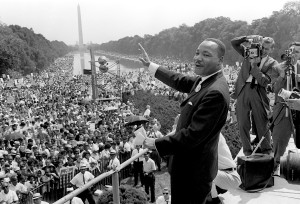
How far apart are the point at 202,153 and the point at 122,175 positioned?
8.87 m

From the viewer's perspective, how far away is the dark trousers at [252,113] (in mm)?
4461

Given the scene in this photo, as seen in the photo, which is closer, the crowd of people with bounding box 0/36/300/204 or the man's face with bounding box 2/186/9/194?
the crowd of people with bounding box 0/36/300/204

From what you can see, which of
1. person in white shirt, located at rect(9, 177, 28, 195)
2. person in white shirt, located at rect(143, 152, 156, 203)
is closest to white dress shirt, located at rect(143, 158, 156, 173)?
person in white shirt, located at rect(143, 152, 156, 203)

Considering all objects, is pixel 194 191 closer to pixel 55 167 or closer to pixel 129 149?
pixel 55 167

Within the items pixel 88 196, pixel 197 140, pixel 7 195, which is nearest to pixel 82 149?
pixel 7 195

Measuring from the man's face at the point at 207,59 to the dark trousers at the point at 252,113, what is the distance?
1.94 m

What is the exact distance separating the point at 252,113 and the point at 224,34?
72.5 m

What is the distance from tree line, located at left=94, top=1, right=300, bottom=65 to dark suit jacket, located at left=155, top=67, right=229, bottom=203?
29.3m

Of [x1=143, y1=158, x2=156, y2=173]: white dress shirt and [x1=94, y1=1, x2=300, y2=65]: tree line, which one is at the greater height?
[x1=94, y1=1, x2=300, y2=65]: tree line

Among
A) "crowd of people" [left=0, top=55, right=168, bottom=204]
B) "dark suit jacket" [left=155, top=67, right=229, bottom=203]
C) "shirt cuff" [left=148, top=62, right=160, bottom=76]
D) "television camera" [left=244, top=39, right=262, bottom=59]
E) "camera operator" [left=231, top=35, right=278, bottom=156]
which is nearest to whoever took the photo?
"dark suit jacket" [left=155, top=67, right=229, bottom=203]

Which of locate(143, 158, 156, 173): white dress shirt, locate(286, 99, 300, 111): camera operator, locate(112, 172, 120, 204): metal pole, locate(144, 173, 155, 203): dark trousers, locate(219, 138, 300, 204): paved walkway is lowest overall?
locate(144, 173, 155, 203): dark trousers

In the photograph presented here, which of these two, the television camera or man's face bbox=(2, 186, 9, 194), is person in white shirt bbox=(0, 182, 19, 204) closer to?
man's face bbox=(2, 186, 9, 194)

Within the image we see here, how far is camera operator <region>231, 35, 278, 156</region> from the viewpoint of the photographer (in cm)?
438

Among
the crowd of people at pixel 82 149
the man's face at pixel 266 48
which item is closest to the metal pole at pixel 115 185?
the crowd of people at pixel 82 149
